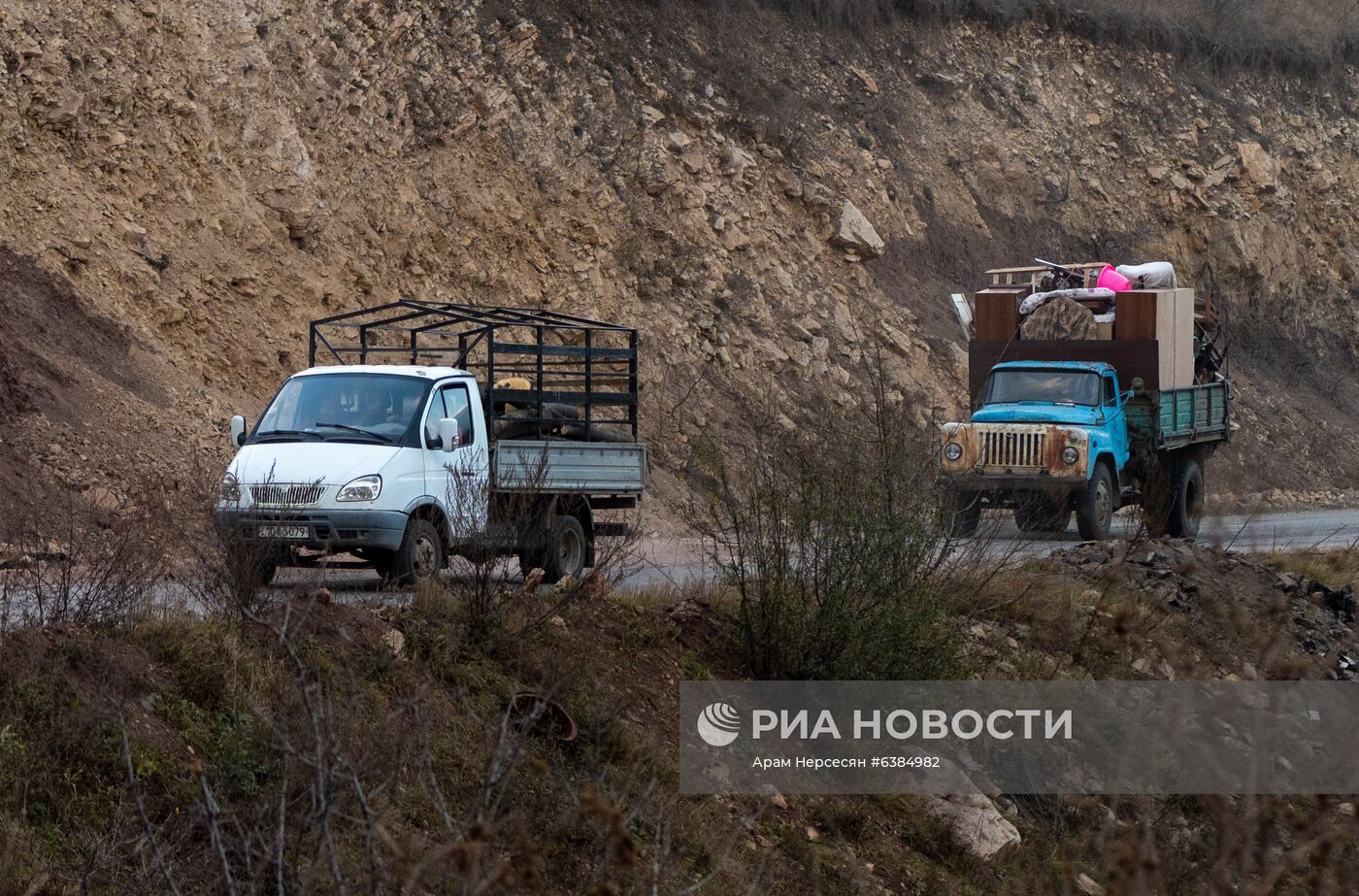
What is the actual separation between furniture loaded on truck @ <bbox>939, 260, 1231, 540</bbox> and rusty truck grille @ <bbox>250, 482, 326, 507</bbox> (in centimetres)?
792

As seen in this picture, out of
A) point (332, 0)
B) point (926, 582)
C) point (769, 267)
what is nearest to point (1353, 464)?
point (769, 267)

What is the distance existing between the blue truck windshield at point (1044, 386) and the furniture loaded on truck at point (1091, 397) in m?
0.02

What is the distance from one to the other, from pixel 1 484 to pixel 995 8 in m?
28.1

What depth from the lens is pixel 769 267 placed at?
26984 millimetres

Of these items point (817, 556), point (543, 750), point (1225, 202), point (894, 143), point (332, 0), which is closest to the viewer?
point (543, 750)

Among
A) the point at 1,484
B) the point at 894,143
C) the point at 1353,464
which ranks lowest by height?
the point at 1353,464

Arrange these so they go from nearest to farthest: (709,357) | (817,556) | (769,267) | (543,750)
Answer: (543,750) < (817,556) < (709,357) < (769,267)

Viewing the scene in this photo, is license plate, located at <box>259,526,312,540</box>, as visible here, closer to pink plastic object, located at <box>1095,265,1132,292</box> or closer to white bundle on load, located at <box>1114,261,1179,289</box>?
pink plastic object, located at <box>1095,265,1132,292</box>

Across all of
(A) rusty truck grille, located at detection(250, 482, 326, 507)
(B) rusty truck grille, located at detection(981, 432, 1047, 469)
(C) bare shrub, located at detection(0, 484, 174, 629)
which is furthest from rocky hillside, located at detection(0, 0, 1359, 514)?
(B) rusty truck grille, located at detection(981, 432, 1047, 469)

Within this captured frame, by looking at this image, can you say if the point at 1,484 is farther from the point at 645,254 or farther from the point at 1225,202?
the point at 1225,202

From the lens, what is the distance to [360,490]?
449 inches

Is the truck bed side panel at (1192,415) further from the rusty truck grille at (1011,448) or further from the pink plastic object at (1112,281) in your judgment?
the rusty truck grille at (1011,448)

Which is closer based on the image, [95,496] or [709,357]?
[95,496]

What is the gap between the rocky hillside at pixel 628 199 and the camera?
61.5ft
